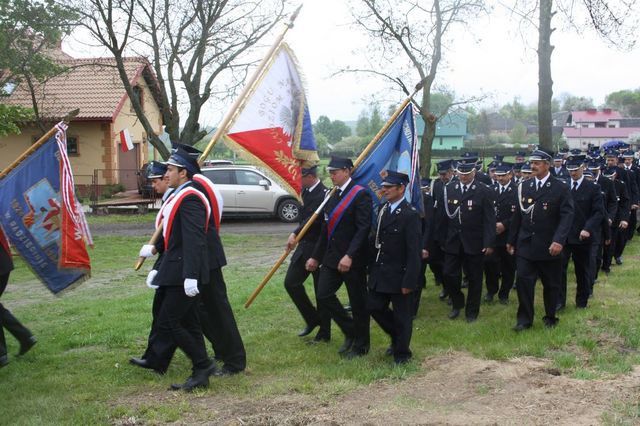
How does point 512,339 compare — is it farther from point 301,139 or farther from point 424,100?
point 424,100

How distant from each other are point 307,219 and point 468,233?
2.05 m

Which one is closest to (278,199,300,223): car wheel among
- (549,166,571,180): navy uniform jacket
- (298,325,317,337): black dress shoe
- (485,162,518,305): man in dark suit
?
(549,166,571,180): navy uniform jacket

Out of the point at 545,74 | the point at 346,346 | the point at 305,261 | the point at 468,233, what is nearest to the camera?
the point at 346,346

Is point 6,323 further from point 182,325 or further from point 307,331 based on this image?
point 307,331

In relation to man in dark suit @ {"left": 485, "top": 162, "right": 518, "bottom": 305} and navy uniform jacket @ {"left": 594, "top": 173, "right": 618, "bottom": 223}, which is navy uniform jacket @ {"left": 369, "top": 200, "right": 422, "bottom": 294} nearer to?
man in dark suit @ {"left": 485, "top": 162, "right": 518, "bottom": 305}

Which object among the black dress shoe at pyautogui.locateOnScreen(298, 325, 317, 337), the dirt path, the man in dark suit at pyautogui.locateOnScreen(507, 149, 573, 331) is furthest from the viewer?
the black dress shoe at pyautogui.locateOnScreen(298, 325, 317, 337)

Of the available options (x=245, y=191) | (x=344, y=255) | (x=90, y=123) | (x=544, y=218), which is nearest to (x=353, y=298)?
(x=344, y=255)

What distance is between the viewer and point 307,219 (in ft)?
24.9

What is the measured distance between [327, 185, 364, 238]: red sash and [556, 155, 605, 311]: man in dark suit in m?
3.10

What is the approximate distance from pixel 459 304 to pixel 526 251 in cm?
128

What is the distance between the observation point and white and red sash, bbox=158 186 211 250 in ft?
19.0

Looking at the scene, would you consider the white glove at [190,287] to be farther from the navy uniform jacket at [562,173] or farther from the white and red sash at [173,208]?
the navy uniform jacket at [562,173]

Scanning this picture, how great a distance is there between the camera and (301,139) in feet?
24.9

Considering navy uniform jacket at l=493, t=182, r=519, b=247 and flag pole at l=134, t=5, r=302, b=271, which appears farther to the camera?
navy uniform jacket at l=493, t=182, r=519, b=247
